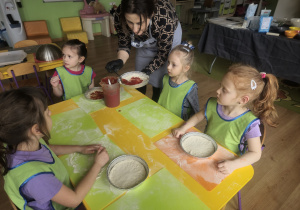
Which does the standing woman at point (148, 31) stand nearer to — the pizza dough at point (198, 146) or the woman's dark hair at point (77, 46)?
the woman's dark hair at point (77, 46)

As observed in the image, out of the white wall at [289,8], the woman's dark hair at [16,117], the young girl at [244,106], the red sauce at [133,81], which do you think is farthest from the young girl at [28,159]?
the white wall at [289,8]

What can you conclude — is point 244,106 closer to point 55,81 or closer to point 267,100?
point 267,100

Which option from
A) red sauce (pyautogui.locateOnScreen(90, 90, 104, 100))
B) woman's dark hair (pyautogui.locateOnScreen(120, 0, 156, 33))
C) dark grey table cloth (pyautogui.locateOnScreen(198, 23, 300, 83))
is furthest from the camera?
dark grey table cloth (pyautogui.locateOnScreen(198, 23, 300, 83))

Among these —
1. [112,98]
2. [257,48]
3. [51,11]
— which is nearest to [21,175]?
[112,98]

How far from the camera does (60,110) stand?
4.02 feet

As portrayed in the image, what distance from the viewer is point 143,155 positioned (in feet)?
2.93

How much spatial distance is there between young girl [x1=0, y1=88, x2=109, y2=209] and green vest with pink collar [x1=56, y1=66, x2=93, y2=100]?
0.94 meters

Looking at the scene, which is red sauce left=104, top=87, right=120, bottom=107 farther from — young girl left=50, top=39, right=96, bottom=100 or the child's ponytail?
the child's ponytail

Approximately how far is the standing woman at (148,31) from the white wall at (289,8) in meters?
4.55

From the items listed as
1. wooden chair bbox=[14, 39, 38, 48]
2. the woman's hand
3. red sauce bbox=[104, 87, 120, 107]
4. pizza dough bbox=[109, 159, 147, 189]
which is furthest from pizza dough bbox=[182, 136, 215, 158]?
wooden chair bbox=[14, 39, 38, 48]

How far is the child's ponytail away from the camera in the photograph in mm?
992

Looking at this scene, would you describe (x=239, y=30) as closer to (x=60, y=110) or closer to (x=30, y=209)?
(x=60, y=110)

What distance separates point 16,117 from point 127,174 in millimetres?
462

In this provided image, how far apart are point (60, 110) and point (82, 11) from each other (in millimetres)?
4852
